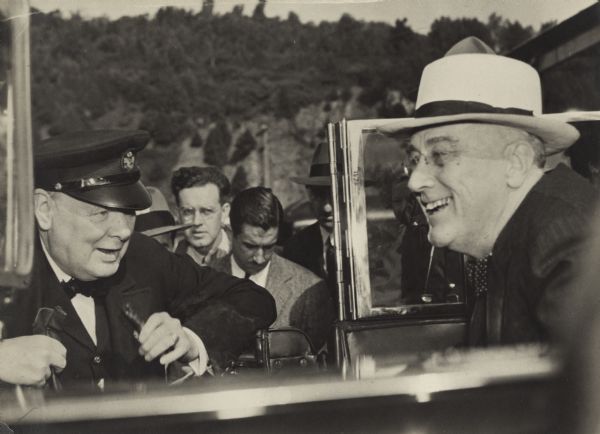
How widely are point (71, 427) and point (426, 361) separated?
3.75ft

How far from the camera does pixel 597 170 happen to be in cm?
278

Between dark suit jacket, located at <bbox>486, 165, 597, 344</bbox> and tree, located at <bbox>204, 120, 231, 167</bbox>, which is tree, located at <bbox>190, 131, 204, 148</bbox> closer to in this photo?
tree, located at <bbox>204, 120, 231, 167</bbox>

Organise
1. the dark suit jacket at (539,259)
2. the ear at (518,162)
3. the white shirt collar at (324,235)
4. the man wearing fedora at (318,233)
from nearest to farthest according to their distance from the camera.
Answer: the dark suit jacket at (539,259), the ear at (518,162), the man wearing fedora at (318,233), the white shirt collar at (324,235)

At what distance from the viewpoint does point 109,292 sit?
289 centimetres

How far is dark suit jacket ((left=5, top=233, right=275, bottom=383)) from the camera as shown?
2773 millimetres

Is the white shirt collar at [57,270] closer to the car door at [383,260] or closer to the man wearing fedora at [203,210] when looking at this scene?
the man wearing fedora at [203,210]

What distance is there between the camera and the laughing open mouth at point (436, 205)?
276 centimetres

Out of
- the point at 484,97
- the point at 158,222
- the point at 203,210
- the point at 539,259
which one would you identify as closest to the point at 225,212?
the point at 203,210

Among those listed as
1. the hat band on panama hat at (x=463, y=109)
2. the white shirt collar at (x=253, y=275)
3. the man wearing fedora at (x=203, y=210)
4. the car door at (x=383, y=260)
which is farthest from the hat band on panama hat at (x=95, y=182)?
the hat band on panama hat at (x=463, y=109)

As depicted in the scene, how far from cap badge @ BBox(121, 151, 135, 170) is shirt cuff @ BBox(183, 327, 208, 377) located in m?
0.59

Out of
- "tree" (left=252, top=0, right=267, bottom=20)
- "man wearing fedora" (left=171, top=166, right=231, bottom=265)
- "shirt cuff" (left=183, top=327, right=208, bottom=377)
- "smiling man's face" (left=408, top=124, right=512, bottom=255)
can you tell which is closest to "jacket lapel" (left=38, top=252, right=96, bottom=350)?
"shirt cuff" (left=183, top=327, right=208, bottom=377)

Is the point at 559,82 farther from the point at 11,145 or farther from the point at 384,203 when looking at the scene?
the point at 11,145

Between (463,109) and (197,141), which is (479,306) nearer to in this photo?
(463,109)

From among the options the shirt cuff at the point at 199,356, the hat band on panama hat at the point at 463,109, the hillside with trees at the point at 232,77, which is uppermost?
the hillside with trees at the point at 232,77
